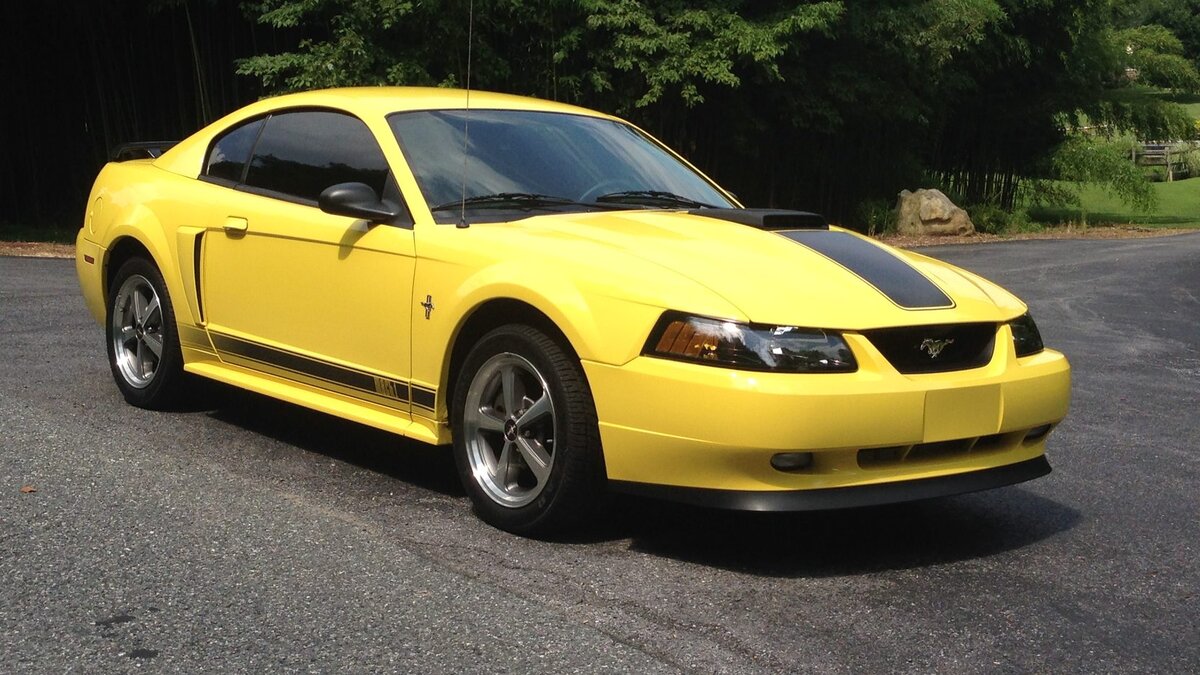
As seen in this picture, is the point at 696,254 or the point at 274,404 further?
the point at 274,404

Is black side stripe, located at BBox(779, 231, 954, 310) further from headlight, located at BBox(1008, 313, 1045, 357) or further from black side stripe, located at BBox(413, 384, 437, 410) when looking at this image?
black side stripe, located at BBox(413, 384, 437, 410)

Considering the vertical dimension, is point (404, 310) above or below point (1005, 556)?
above

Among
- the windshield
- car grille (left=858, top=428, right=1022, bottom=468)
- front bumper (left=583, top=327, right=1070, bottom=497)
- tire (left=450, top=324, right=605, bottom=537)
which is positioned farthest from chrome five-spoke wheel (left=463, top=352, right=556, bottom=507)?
car grille (left=858, top=428, right=1022, bottom=468)

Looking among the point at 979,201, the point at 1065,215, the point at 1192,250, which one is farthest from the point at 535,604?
the point at 1065,215

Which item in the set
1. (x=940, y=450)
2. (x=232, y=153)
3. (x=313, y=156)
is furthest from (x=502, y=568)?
(x=232, y=153)

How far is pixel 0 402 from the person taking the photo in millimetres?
6371

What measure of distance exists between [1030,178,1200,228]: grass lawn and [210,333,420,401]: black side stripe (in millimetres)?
22660

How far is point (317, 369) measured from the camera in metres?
5.26

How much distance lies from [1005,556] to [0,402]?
4426mm

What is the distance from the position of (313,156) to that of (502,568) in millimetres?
2198

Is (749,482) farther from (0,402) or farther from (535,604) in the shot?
(0,402)

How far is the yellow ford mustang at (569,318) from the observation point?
4047 millimetres

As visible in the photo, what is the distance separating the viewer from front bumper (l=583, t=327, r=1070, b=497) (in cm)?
395

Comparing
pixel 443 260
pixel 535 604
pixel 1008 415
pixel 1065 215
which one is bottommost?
pixel 1065 215
